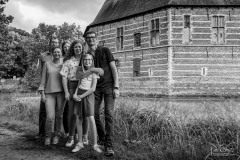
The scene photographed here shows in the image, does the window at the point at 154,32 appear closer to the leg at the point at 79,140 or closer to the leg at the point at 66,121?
the leg at the point at 66,121

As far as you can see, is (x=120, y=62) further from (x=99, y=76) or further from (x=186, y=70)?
(x=99, y=76)

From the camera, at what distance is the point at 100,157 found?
4.21 meters

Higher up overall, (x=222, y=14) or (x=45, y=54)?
(x=222, y=14)

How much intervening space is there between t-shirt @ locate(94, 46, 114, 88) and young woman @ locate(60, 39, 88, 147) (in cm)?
38

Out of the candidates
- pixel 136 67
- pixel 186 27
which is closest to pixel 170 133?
pixel 186 27

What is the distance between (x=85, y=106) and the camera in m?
4.73

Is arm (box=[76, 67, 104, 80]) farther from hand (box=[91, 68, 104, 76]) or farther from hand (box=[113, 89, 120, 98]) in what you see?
hand (box=[113, 89, 120, 98])

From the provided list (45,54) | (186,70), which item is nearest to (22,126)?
(45,54)

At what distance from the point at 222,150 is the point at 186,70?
1594 cm

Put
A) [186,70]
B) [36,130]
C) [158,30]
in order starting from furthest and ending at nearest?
[158,30] < [186,70] < [36,130]

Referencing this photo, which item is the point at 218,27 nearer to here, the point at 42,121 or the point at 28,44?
the point at 42,121

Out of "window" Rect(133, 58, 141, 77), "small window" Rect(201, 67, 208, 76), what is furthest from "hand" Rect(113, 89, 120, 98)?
"window" Rect(133, 58, 141, 77)

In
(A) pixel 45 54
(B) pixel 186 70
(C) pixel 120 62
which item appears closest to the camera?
(A) pixel 45 54

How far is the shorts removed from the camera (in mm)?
4707
